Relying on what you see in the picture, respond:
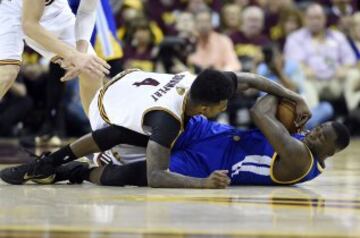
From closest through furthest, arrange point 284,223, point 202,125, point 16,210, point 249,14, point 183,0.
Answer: point 284,223 → point 16,210 → point 202,125 → point 249,14 → point 183,0

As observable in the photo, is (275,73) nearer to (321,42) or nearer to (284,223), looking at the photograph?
(321,42)

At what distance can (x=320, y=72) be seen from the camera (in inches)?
442

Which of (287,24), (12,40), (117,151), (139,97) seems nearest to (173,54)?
(287,24)

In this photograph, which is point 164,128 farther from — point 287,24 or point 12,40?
point 287,24

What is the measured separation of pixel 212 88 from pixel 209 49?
20.5 feet

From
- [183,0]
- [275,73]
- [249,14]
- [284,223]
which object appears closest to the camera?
[284,223]

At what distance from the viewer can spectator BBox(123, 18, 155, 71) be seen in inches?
424

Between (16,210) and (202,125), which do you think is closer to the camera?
(16,210)

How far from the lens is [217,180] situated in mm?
5039

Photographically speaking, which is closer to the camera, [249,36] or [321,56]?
[321,56]

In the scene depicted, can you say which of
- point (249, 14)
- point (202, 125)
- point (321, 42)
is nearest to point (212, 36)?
point (249, 14)

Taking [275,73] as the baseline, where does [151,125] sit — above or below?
above

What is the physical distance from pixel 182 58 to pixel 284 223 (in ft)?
23.1

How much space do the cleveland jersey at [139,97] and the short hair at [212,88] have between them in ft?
0.53
